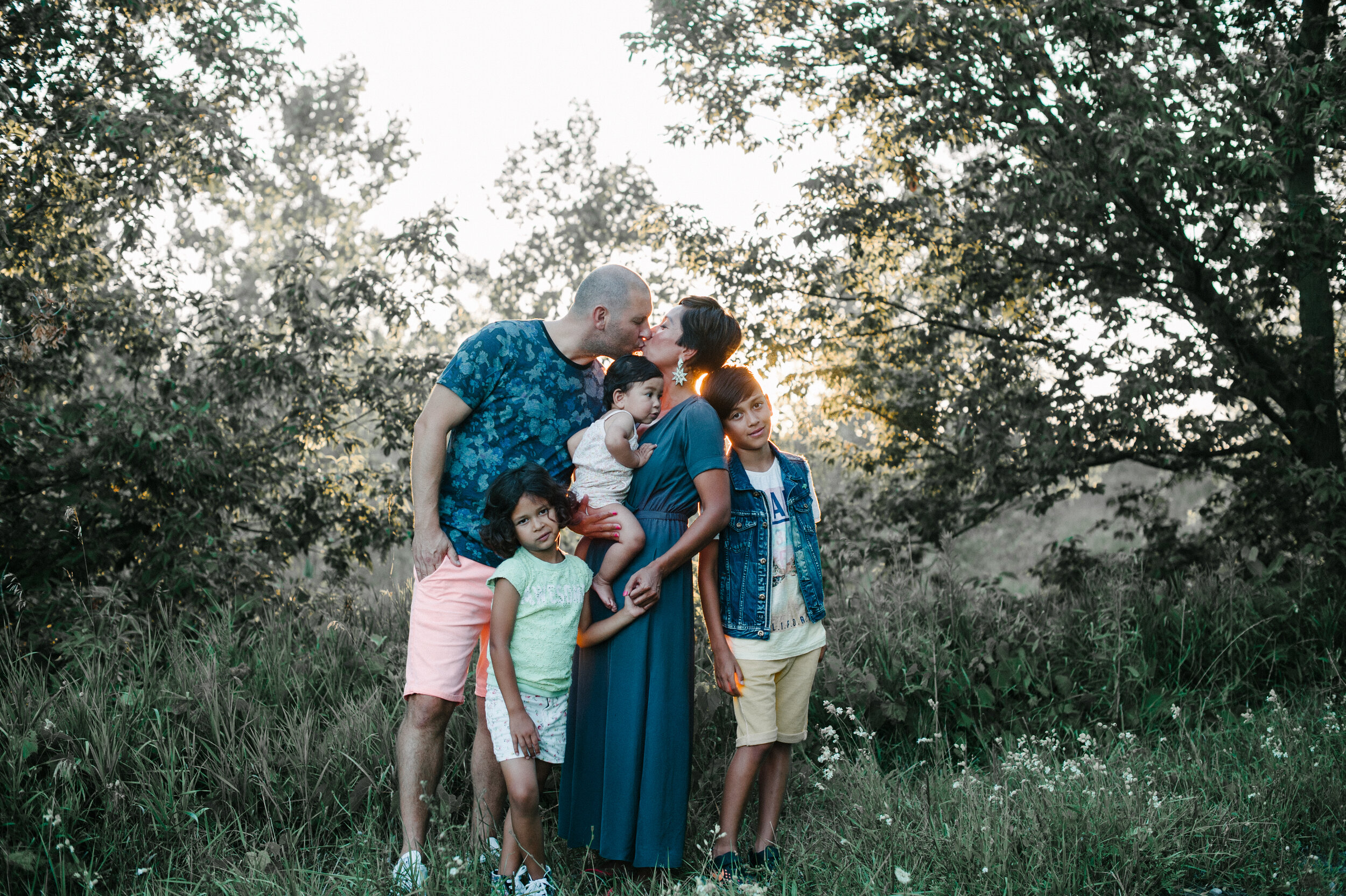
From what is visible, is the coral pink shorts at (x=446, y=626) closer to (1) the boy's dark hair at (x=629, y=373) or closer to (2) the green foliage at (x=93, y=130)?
(1) the boy's dark hair at (x=629, y=373)

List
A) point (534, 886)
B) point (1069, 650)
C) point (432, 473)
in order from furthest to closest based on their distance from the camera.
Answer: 1. point (1069, 650)
2. point (432, 473)
3. point (534, 886)

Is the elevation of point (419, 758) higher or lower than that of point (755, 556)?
lower

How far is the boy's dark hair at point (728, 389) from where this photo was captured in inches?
132

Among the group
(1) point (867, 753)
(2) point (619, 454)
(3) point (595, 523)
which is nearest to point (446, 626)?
(3) point (595, 523)

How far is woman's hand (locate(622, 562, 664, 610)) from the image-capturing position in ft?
10.2

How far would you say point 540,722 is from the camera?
3.07 m

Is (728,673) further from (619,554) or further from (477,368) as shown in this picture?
(477,368)

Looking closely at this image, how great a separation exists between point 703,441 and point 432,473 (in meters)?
0.92

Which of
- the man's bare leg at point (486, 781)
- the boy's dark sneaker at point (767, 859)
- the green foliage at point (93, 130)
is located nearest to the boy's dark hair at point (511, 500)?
the man's bare leg at point (486, 781)

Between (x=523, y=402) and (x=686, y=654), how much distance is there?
103 centimetres

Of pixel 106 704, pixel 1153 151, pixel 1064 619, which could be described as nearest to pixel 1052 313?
pixel 1153 151

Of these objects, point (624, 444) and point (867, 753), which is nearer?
point (624, 444)

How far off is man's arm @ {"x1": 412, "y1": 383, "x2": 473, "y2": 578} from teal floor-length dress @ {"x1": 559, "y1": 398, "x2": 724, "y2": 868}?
0.53m

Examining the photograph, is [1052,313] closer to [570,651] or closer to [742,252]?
[742,252]
